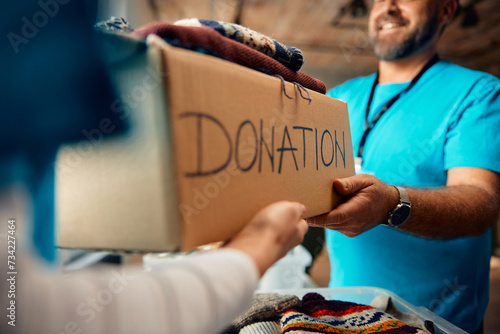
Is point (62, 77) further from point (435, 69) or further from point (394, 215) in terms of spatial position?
point (435, 69)

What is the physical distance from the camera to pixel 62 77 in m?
0.30

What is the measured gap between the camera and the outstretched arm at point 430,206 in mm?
596

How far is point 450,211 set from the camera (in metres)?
0.76

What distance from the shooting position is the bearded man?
0.79 metres

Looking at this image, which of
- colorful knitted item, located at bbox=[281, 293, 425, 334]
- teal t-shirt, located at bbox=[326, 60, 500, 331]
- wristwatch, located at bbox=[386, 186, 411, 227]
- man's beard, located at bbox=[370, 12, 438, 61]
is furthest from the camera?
man's beard, located at bbox=[370, 12, 438, 61]

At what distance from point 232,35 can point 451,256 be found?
0.90 meters

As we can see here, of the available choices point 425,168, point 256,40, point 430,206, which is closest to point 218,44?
point 256,40

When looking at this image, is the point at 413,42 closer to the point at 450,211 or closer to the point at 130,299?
the point at 450,211

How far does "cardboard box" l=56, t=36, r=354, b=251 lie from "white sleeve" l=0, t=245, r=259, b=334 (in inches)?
2.3

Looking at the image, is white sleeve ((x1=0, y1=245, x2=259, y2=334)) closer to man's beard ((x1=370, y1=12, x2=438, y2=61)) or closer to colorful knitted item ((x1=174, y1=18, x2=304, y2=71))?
colorful knitted item ((x1=174, y1=18, x2=304, y2=71))

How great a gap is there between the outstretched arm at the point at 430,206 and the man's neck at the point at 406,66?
0.40 metres

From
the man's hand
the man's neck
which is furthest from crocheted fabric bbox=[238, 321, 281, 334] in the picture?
the man's neck

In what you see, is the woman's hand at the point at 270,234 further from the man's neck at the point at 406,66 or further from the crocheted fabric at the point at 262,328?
the man's neck at the point at 406,66

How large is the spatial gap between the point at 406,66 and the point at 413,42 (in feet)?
0.28
